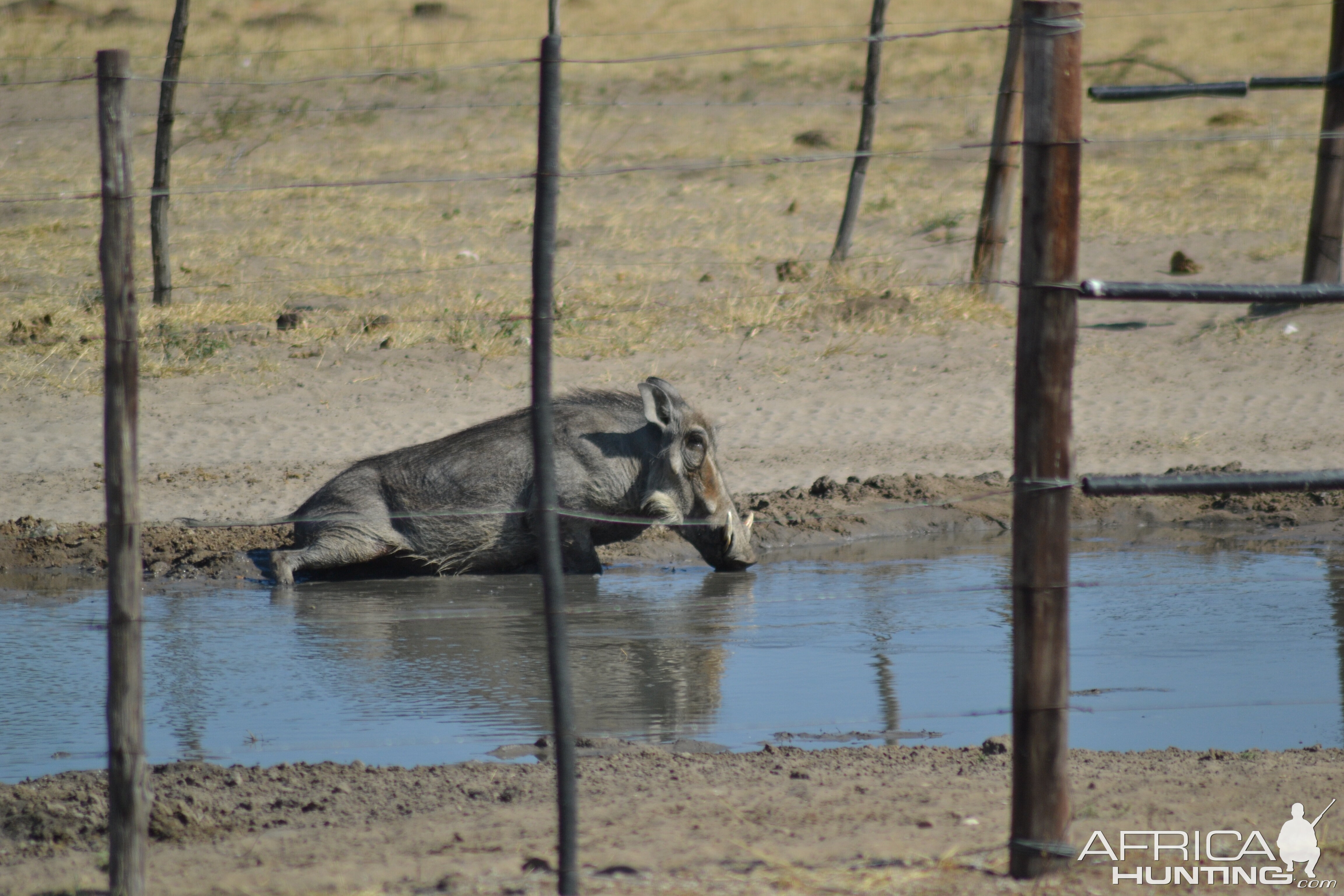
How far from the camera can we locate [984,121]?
2989cm

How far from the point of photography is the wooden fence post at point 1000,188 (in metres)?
15.4

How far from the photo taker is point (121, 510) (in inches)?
140

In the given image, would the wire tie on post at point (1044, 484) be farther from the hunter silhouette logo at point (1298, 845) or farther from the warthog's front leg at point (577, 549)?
the warthog's front leg at point (577, 549)

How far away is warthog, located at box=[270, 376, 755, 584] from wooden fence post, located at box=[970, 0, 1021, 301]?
293 inches

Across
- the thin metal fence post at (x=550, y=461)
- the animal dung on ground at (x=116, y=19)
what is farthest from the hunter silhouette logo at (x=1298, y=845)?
the animal dung on ground at (x=116, y=19)

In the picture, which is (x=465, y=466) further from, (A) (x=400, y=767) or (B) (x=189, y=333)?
(B) (x=189, y=333)

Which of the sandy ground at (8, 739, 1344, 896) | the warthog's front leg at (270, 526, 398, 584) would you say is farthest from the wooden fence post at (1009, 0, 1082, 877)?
the warthog's front leg at (270, 526, 398, 584)

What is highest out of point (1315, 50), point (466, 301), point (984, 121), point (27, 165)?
point (1315, 50)

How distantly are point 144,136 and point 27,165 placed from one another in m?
4.71

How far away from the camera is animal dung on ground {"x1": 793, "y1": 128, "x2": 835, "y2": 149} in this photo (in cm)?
2633

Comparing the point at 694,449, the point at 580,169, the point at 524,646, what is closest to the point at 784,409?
the point at 694,449

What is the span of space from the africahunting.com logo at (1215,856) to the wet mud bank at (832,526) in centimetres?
483

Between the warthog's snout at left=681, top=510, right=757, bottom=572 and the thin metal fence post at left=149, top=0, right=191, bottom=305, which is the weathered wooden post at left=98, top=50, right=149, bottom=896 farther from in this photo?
the thin metal fence post at left=149, top=0, right=191, bottom=305

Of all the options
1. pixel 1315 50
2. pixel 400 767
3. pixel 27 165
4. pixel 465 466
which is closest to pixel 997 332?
pixel 465 466
